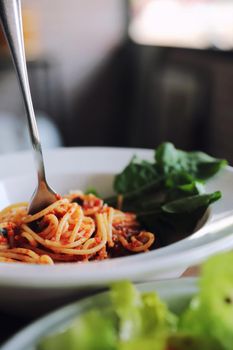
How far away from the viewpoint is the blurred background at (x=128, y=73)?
2875mm

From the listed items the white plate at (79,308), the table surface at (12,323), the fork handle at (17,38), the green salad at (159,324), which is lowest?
the table surface at (12,323)

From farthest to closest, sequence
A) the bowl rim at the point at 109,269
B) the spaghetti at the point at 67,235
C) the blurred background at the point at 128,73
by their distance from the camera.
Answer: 1. the blurred background at the point at 128,73
2. the spaghetti at the point at 67,235
3. the bowl rim at the point at 109,269

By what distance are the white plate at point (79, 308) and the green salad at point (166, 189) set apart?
1.31 feet

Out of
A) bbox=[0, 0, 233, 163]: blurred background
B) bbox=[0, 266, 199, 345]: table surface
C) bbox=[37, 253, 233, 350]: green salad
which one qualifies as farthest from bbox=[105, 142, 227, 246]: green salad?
bbox=[0, 0, 233, 163]: blurred background

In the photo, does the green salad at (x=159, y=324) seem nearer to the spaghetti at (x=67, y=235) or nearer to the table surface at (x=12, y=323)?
the table surface at (x=12, y=323)

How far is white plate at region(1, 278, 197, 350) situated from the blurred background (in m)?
2.06

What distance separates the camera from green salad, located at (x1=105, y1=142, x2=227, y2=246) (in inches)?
37.5

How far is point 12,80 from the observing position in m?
3.23

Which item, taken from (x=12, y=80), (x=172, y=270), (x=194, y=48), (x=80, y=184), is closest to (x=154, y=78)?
(x=194, y=48)

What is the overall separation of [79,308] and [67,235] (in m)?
0.38

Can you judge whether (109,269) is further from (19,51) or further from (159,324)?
(19,51)

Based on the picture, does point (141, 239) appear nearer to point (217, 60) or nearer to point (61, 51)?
point (217, 60)

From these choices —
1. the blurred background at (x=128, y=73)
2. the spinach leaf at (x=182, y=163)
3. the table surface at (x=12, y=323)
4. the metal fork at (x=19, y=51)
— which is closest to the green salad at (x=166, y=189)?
the spinach leaf at (x=182, y=163)

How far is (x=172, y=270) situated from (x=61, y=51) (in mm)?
2963
